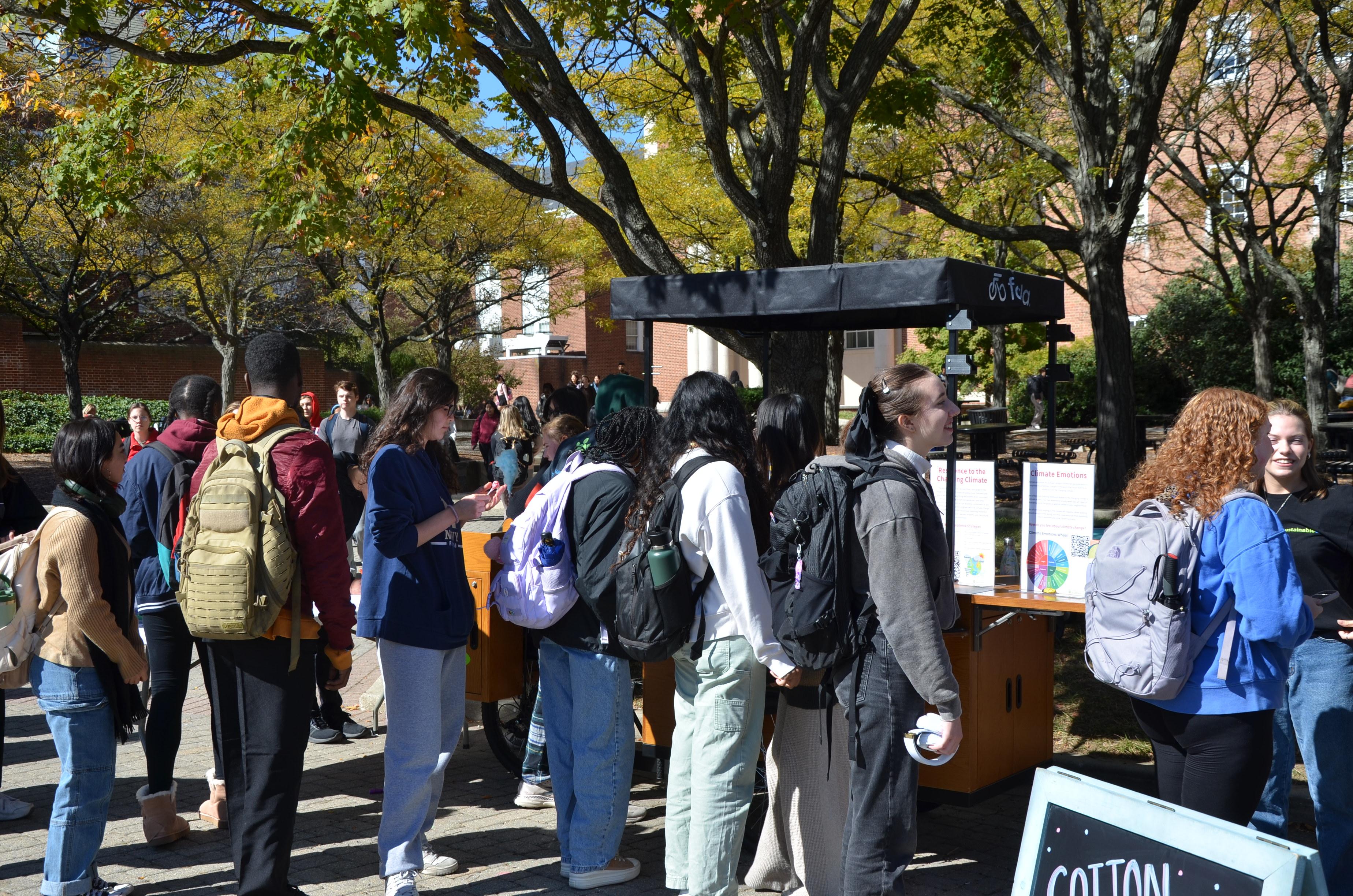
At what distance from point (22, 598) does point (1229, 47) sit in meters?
19.3

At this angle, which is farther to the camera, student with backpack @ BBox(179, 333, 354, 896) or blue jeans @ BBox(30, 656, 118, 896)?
blue jeans @ BBox(30, 656, 118, 896)

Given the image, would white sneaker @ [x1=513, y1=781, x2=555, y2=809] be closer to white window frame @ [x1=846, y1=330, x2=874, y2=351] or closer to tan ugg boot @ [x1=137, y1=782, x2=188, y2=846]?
tan ugg boot @ [x1=137, y1=782, x2=188, y2=846]

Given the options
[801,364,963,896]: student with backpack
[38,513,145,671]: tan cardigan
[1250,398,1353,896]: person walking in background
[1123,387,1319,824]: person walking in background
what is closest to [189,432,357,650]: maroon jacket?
[38,513,145,671]: tan cardigan

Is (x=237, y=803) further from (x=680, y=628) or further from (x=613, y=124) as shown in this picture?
(x=613, y=124)

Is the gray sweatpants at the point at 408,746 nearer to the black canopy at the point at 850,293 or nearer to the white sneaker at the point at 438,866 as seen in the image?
the white sneaker at the point at 438,866

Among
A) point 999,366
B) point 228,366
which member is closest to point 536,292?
point 228,366

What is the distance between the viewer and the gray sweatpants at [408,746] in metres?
4.34

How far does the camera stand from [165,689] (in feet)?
16.5

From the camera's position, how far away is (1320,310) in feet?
54.3

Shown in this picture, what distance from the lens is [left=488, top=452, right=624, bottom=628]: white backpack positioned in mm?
4504

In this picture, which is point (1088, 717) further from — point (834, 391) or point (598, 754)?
point (834, 391)

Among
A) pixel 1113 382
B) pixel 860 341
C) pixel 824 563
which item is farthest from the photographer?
pixel 860 341

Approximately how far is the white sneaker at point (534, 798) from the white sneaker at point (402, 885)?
1251mm

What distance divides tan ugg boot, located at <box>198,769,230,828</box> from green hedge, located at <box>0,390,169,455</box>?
22061 millimetres
